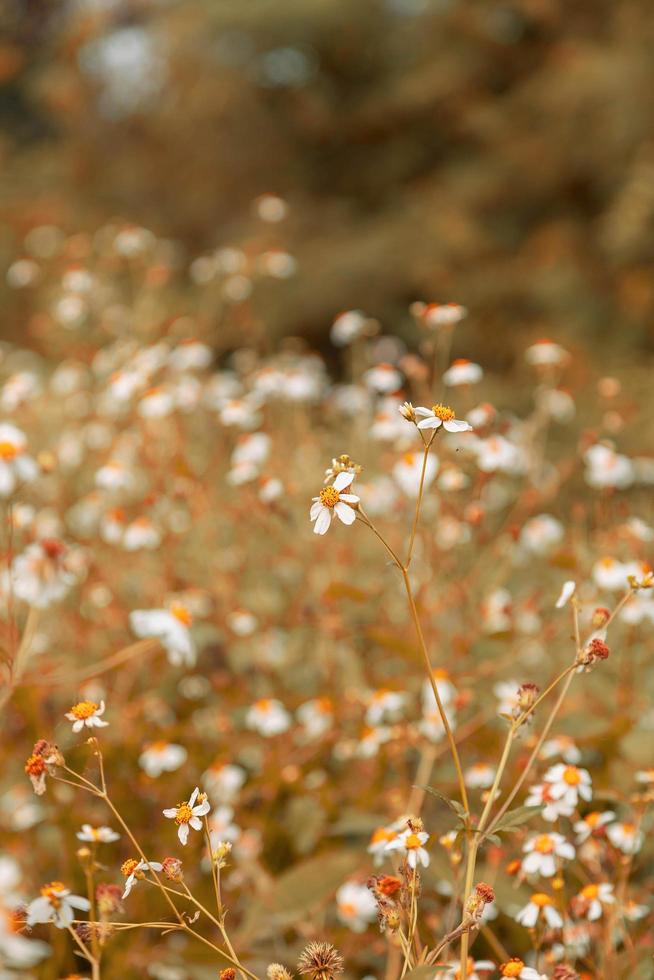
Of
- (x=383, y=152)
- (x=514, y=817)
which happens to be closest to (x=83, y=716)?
(x=514, y=817)

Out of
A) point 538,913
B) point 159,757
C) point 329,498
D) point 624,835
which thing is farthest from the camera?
point 159,757

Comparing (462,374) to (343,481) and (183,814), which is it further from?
(183,814)

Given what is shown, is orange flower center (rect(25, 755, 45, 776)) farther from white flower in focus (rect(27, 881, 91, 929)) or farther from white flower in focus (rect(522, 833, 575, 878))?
white flower in focus (rect(522, 833, 575, 878))

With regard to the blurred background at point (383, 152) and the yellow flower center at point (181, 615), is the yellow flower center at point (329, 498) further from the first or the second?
the blurred background at point (383, 152)

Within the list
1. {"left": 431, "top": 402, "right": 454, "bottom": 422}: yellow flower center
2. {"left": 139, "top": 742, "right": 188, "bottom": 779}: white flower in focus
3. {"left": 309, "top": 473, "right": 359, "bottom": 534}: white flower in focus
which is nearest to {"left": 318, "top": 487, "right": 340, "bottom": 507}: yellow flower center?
{"left": 309, "top": 473, "right": 359, "bottom": 534}: white flower in focus

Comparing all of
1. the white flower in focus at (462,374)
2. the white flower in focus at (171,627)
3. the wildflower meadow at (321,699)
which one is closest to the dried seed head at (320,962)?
the wildflower meadow at (321,699)

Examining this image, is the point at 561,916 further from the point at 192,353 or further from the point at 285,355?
the point at 285,355
